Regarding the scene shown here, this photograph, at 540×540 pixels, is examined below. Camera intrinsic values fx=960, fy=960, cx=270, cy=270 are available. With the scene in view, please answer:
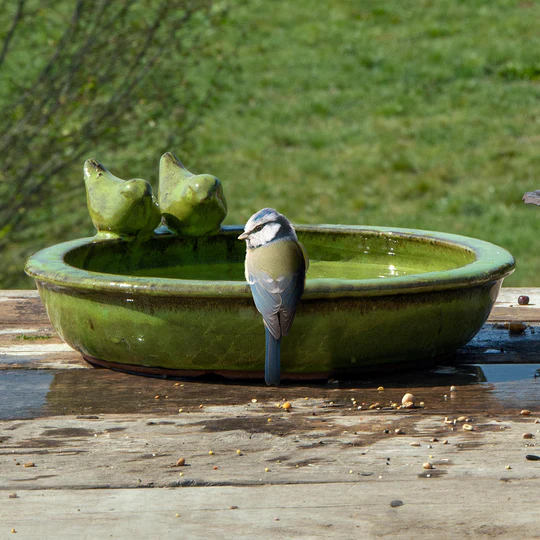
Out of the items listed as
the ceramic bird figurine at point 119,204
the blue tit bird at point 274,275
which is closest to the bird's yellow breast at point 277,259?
the blue tit bird at point 274,275

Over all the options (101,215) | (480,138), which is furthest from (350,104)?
(101,215)

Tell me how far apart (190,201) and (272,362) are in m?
0.67

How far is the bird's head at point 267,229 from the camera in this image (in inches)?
79.1

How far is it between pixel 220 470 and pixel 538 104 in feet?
24.9

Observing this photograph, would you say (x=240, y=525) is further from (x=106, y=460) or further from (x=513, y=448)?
(x=513, y=448)

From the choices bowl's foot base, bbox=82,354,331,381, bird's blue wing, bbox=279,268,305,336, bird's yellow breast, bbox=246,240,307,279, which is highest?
bird's yellow breast, bbox=246,240,307,279

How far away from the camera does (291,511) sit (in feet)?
4.48

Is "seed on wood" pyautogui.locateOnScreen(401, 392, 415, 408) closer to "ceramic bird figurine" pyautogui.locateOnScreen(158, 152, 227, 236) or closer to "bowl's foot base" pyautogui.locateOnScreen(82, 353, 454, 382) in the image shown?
"bowl's foot base" pyautogui.locateOnScreen(82, 353, 454, 382)

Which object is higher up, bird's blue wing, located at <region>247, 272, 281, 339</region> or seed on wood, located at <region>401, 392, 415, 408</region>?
bird's blue wing, located at <region>247, 272, 281, 339</region>

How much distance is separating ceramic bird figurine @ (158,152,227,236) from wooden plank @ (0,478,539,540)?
1.12 meters

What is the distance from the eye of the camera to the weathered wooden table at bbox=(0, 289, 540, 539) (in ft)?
4.38

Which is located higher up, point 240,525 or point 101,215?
point 101,215

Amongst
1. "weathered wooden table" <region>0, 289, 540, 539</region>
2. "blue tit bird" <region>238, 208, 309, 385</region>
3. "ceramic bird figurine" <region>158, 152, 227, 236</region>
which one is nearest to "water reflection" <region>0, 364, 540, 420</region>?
"weathered wooden table" <region>0, 289, 540, 539</region>

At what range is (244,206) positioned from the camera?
7246 millimetres
